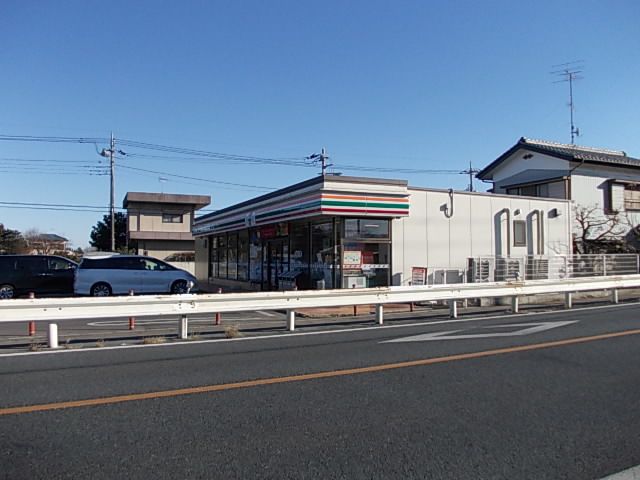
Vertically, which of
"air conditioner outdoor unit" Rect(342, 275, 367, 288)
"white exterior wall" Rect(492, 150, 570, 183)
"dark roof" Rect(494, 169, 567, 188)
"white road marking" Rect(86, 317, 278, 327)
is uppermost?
"white exterior wall" Rect(492, 150, 570, 183)

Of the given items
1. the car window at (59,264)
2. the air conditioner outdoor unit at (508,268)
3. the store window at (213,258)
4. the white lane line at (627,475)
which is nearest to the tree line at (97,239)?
the store window at (213,258)

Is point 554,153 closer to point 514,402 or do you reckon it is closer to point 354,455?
point 514,402

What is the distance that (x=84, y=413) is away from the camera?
16.7 ft

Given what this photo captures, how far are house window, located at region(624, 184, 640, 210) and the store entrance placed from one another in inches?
738

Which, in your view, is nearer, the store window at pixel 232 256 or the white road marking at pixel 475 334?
the white road marking at pixel 475 334

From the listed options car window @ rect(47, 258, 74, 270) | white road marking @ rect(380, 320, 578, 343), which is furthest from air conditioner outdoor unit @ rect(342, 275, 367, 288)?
car window @ rect(47, 258, 74, 270)

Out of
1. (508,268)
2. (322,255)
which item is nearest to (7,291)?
(322,255)

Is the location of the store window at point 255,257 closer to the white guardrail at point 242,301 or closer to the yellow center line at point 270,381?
the white guardrail at point 242,301

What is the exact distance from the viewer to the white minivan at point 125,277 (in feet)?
60.4

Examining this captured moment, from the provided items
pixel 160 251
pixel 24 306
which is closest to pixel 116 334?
pixel 24 306

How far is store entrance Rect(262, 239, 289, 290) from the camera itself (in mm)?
20908

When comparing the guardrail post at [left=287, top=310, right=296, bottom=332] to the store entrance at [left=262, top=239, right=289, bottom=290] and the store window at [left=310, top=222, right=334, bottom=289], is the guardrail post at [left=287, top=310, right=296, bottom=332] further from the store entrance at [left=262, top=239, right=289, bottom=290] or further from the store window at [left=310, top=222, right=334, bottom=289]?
the store entrance at [left=262, top=239, right=289, bottom=290]

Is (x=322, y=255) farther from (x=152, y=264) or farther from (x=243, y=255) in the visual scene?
(x=243, y=255)

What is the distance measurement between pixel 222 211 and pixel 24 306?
18127 mm
